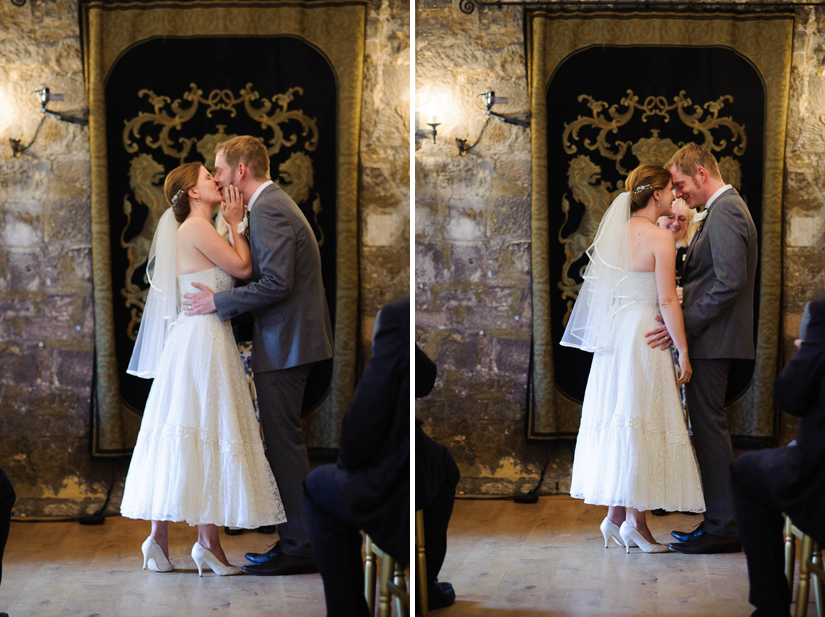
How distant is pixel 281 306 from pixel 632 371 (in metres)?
0.89

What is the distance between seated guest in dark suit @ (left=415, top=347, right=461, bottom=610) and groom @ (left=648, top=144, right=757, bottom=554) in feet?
1.98

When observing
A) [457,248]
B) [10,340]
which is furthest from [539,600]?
[10,340]

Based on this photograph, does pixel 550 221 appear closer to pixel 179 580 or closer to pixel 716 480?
pixel 716 480

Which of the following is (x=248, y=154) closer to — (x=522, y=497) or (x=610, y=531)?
(x=522, y=497)

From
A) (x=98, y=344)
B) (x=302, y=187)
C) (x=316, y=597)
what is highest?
(x=302, y=187)

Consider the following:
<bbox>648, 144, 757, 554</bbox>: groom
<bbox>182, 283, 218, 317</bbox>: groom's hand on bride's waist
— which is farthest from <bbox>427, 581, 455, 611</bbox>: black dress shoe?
<bbox>182, 283, 218, 317</bbox>: groom's hand on bride's waist

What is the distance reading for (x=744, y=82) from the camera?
170 centimetres

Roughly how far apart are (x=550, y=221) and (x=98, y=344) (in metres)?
1.22

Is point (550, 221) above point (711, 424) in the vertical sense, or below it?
above

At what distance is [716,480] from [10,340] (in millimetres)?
1868

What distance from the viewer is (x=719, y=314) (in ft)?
5.57

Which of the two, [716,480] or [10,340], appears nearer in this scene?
[716,480]

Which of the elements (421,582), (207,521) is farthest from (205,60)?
(421,582)

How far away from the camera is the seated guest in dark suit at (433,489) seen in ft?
5.70
